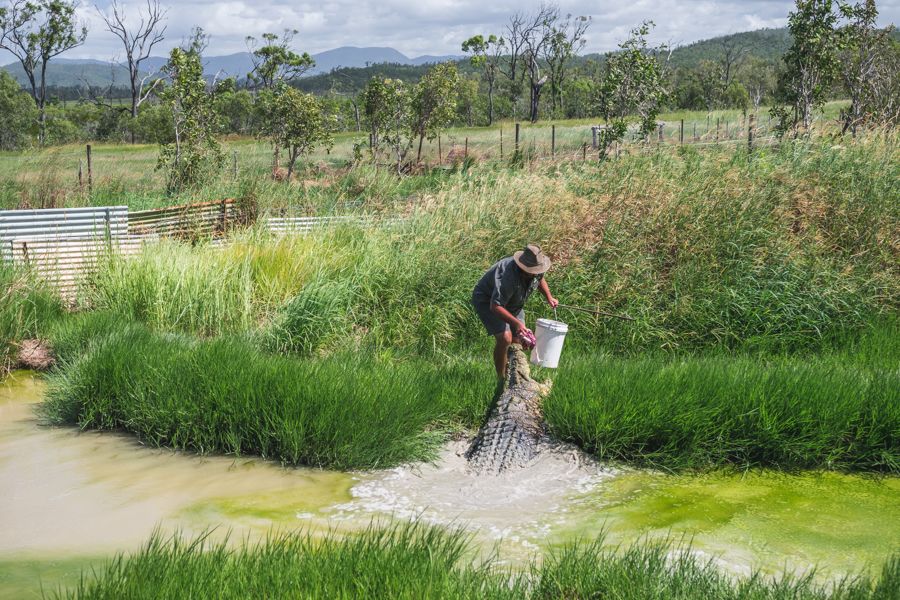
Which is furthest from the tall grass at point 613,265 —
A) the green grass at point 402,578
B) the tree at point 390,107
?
the tree at point 390,107

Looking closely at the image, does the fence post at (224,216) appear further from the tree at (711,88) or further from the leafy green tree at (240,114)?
the tree at (711,88)

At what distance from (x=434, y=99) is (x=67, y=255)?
39.2 ft

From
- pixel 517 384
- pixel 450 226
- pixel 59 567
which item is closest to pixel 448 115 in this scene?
pixel 450 226

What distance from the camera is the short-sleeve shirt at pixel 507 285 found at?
22.0 feet

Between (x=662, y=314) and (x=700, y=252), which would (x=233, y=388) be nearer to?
(x=662, y=314)

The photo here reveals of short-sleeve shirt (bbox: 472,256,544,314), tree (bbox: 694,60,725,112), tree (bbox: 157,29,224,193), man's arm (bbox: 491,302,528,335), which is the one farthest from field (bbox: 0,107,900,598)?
tree (bbox: 694,60,725,112)

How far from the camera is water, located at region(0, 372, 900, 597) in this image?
5.06 meters

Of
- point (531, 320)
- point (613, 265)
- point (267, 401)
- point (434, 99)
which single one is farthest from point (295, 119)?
point (267, 401)

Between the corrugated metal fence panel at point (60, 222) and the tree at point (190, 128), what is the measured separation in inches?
218

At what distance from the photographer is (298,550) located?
14.2 ft

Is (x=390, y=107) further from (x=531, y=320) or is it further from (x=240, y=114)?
(x=240, y=114)

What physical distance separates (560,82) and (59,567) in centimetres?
5958

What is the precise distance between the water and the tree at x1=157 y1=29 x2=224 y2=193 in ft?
35.2

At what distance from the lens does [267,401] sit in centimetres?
657
